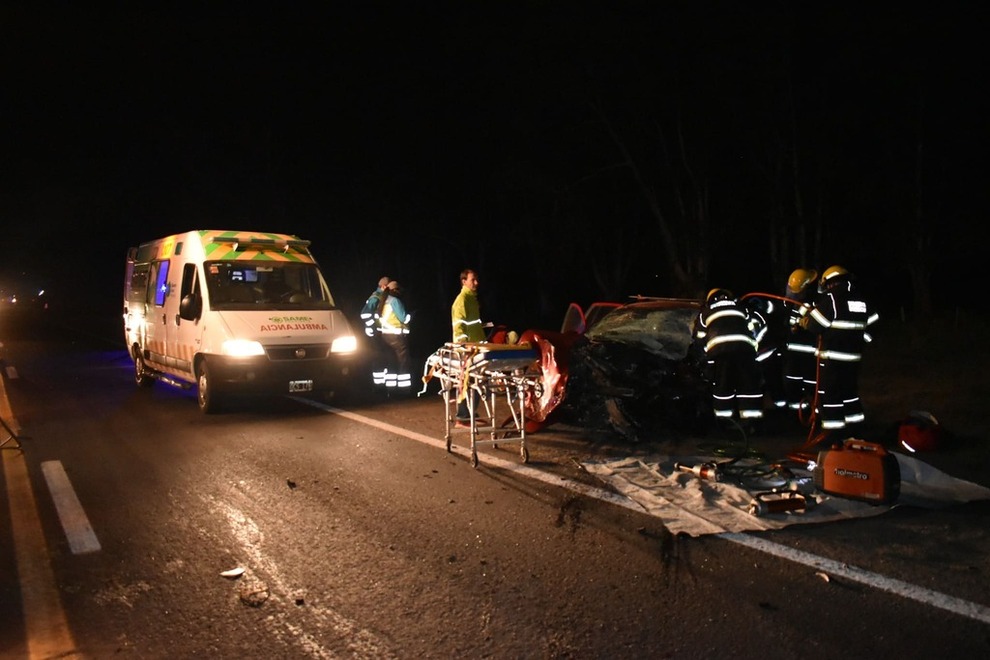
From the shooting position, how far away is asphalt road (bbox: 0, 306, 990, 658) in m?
3.74

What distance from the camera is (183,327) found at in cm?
1100

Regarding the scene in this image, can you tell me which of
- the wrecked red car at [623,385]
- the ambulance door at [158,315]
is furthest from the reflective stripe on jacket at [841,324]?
the ambulance door at [158,315]

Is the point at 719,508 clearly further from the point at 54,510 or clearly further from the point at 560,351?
the point at 54,510

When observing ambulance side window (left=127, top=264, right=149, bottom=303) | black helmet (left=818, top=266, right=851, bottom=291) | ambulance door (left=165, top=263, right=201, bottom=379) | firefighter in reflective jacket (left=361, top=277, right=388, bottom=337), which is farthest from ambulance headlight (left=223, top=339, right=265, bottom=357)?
black helmet (left=818, top=266, right=851, bottom=291)

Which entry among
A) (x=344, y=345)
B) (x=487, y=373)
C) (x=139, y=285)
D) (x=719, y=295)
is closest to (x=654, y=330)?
(x=719, y=295)

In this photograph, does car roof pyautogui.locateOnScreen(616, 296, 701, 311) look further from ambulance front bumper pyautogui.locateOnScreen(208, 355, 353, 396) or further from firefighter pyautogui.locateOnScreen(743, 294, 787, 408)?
ambulance front bumper pyautogui.locateOnScreen(208, 355, 353, 396)

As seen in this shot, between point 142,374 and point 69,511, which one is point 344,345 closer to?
point 142,374

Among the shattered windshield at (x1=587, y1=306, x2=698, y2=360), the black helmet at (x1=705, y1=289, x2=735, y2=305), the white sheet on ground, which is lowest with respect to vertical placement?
the white sheet on ground

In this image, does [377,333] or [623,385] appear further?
[377,333]

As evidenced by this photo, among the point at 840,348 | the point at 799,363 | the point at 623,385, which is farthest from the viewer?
the point at 799,363

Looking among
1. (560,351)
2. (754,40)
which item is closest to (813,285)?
(560,351)

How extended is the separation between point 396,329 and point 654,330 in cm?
437

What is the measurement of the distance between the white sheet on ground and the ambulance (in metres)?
5.04

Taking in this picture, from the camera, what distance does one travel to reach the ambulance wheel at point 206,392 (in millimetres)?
10080
